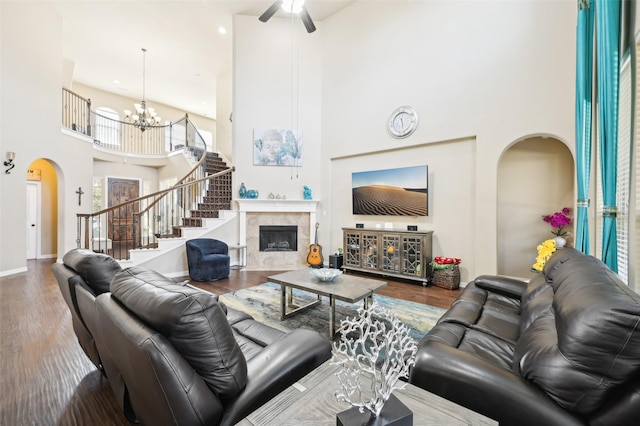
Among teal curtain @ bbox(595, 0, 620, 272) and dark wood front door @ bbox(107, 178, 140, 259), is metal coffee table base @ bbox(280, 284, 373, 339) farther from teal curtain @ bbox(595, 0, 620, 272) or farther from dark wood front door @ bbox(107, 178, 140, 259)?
dark wood front door @ bbox(107, 178, 140, 259)

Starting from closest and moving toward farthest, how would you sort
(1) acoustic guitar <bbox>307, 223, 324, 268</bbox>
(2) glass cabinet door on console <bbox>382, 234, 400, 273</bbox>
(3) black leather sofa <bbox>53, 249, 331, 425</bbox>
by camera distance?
(3) black leather sofa <bbox>53, 249, 331, 425</bbox> < (2) glass cabinet door on console <bbox>382, 234, 400, 273</bbox> < (1) acoustic guitar <bbox>307, 223, 324, 268</bbox>

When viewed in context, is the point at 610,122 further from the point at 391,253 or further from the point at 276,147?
the point at 276,147

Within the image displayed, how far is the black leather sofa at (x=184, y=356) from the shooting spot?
100cm

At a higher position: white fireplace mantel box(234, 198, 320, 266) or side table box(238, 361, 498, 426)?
white fireplace mantel box(234, 198, 320, 266)

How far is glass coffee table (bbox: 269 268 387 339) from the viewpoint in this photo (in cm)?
266

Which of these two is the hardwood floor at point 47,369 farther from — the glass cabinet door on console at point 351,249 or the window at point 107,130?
the window at point 107,130

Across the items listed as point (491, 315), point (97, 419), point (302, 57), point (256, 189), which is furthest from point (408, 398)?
point (302, 57)

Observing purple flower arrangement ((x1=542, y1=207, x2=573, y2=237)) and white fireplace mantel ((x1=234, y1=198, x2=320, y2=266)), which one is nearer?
purple flower arrangement ((x1=542, y1=207, x2=573, y2=237))

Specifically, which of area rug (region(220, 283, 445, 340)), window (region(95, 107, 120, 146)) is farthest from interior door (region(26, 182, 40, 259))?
area rug (region(220, 283, 445, 340))

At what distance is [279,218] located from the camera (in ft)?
20.0

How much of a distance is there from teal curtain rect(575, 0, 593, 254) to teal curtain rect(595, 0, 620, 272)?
0.64 m

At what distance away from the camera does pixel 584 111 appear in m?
3.15

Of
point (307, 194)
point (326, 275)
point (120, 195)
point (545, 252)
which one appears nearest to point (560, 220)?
point (545, 252)

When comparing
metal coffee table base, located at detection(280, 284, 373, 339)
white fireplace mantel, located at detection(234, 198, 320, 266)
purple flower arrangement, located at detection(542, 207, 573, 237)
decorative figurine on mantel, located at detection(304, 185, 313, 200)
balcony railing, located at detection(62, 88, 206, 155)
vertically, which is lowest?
metal coffee table base, located at detection(280, 284, 373, 339)
